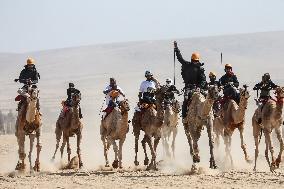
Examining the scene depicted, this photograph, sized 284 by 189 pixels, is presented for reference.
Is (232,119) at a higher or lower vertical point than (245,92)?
lower

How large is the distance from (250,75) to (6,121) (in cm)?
8222

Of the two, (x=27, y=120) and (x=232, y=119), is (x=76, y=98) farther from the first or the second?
(x=232, y=119)

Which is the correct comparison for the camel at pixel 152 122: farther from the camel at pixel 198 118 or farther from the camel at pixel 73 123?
the camel at pixel 73 123

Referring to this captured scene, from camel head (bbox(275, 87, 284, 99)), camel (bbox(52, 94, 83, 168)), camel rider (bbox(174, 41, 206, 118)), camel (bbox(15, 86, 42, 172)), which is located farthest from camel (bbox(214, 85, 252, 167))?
camel (bbox(15, 86, 42, 172))

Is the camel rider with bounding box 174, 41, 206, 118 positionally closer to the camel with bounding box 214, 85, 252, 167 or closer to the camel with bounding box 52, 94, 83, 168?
the camel with bounding box 214, 85, 252, 167

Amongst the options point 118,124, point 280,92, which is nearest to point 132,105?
point 118,124

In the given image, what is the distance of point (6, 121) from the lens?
50531 mm

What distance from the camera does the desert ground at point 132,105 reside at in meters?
15.8

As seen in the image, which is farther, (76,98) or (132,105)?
(132,105)

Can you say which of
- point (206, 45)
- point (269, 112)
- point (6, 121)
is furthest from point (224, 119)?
point (206, 45)

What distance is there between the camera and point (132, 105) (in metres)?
72.1

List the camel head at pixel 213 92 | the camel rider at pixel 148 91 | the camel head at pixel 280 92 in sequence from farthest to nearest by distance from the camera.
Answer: the camel rider at pixel 148 91, the camel head at pixel 280 92, the camel head at pixel 213 92

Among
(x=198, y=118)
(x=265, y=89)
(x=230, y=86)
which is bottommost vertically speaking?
(x=198, y=118)

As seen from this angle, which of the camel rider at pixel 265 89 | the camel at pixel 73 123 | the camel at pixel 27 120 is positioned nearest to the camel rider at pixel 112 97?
the camel at pixel 73 123
